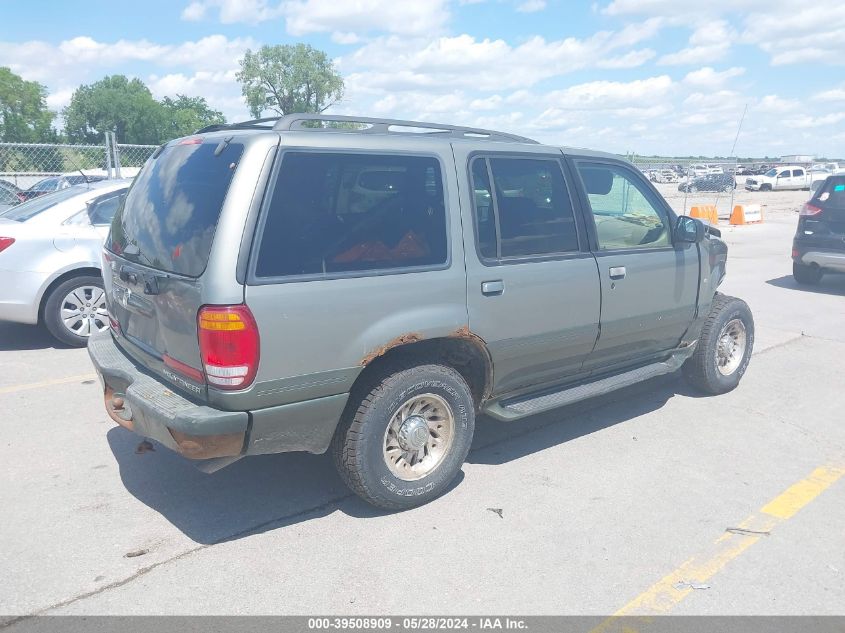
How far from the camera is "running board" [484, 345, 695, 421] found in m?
4.23

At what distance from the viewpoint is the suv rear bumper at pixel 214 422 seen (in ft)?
10.5

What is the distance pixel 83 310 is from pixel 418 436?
171 inches

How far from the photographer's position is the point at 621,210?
5.05 metres

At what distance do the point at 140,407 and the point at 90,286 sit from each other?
12.6 ft

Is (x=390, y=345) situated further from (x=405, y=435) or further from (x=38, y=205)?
(x=38, y=205)

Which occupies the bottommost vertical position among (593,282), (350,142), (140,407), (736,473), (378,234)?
(736,473)

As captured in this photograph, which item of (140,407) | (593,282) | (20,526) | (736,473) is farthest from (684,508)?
(20,526)

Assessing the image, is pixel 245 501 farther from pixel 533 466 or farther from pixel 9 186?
pixel 9 186

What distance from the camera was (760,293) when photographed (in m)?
10.5

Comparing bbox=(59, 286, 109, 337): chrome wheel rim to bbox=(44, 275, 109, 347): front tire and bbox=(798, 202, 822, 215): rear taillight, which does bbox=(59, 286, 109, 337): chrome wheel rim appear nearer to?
bbox=(44, 275, 109, 347): front tire

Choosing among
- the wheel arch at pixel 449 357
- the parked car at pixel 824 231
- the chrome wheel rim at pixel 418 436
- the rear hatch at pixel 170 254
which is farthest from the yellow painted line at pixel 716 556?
the parked car at pixel 824 231

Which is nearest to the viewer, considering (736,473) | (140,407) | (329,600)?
(329,600)

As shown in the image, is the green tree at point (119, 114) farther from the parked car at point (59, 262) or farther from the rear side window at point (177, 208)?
the rear side window at point (177, 208)

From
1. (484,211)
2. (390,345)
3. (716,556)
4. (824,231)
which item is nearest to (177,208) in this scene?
(390,345)
